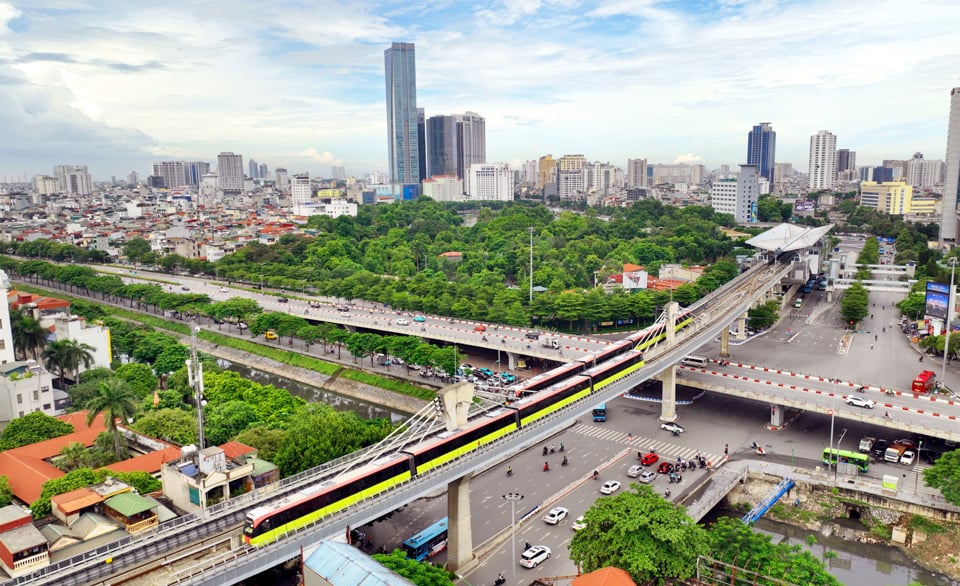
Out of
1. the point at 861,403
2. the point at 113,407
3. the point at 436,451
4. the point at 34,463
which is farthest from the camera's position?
the point at 861,403

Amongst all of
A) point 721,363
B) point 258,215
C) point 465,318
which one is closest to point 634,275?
point 465,318

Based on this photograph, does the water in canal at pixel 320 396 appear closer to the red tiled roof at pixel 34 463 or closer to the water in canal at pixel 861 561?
the red tiled roof at pixel 34 463

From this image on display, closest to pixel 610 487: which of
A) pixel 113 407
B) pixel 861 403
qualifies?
pixel 861 403

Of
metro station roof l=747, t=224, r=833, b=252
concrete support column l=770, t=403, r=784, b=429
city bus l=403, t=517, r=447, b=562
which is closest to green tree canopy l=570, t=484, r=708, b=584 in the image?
city bus l=403, t=517, r=447, b=562

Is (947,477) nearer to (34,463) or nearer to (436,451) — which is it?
(436,451)

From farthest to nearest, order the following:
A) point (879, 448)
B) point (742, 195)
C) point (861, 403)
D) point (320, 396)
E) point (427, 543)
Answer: point (742, 195) → point (320, 396) → point (861, 403) → point (879, 448) → point (427, 543)

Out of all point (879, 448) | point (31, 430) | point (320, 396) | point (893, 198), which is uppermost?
point (893, 198)

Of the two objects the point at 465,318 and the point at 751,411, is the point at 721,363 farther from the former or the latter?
the point at 465,318
